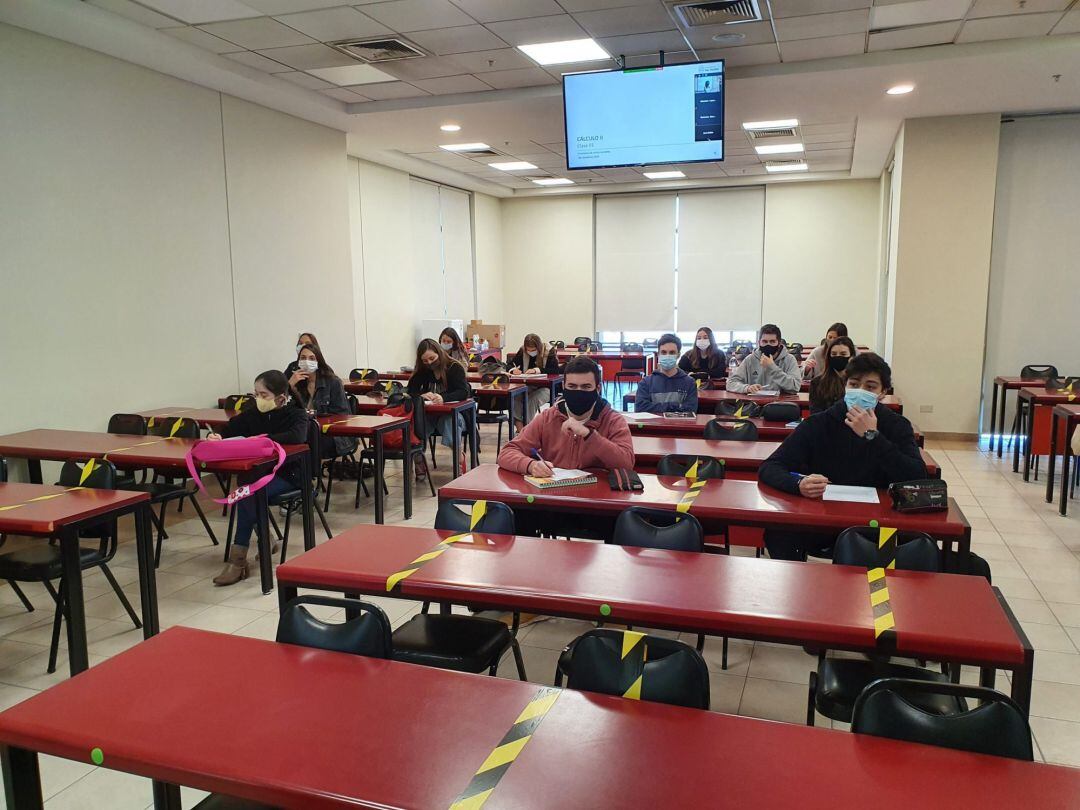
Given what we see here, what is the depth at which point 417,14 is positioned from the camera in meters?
5.34

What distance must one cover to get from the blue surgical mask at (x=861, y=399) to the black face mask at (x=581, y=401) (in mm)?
1256

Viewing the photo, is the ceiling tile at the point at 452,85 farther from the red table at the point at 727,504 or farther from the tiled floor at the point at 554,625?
the red table at the point at 727,504

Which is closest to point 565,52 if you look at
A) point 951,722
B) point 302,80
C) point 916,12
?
point 302,80

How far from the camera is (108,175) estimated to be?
19.1 feet

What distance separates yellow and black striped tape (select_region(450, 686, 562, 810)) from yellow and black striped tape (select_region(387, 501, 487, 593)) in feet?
2.65

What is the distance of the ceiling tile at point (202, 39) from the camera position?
5.59m

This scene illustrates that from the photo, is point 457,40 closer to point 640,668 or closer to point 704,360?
point 704,360

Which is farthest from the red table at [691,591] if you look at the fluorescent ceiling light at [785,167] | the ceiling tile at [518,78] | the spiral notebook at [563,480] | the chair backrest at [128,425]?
the fluorescent ceiling light at [785,167]

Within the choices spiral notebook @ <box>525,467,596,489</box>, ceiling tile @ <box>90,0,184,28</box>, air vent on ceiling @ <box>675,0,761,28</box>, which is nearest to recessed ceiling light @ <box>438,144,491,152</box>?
ceiling tile @ <box>90,0,184,28</box>

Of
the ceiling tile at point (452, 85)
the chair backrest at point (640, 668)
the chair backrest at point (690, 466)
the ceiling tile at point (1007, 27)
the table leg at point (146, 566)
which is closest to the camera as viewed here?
the chair backrest at point (640, 668)

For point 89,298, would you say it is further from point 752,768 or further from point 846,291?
point 846,291

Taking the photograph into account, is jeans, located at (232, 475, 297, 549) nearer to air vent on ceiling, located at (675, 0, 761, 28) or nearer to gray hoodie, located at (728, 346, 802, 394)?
air vent on ceiling, located at (675, 0, 761, 28)

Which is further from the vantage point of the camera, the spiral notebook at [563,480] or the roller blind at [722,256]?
the roller blind at [722,256]

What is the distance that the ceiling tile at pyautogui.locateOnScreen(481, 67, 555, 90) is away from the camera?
6680 millimetres
